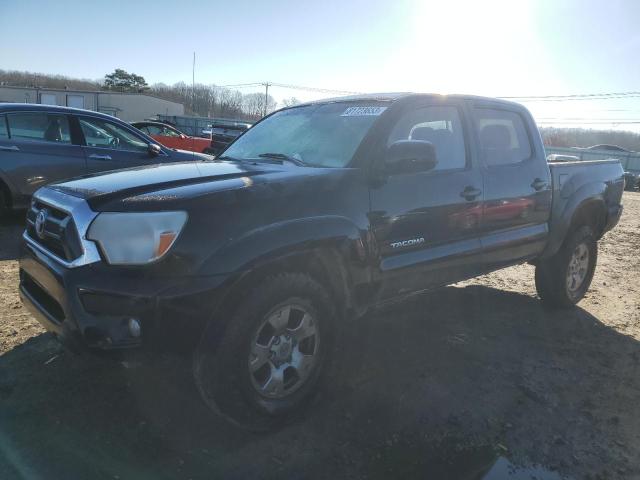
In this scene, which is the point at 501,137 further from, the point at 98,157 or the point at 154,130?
the point at 154,130

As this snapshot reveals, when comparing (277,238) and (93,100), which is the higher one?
(93,100)

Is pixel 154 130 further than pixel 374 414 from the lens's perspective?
Yes

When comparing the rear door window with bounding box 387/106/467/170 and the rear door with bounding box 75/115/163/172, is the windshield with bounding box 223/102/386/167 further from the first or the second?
the rear door with bounding box 75/115/163/172

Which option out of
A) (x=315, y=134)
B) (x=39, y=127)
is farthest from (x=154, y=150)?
(x=315, y=134)

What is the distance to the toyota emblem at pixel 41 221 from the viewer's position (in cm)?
279

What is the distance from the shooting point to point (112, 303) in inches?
89.6

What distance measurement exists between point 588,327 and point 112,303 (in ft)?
13.9

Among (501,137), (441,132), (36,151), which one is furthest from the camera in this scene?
(36,151)

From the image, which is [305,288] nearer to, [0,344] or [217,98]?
[0,344]

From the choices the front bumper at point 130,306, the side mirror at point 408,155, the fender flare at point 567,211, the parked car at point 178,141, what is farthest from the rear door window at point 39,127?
the parked car at point 178,141

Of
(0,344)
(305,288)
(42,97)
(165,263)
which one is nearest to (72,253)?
(165,263)

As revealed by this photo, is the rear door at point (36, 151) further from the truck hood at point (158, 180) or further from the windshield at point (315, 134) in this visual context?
the truck hood at point (158, 180)

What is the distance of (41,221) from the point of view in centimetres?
282

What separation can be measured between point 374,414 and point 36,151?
5.89 meters
